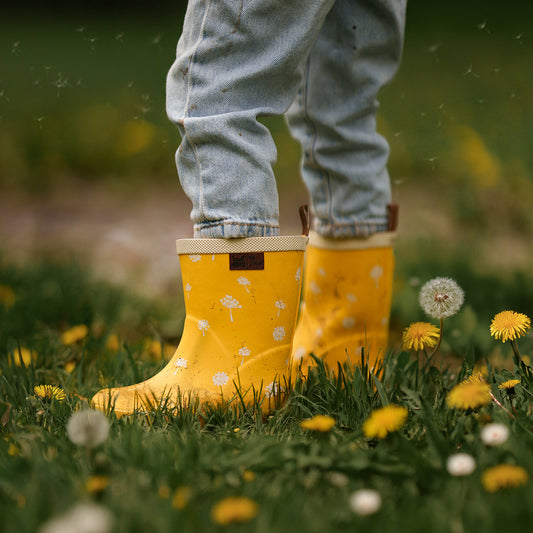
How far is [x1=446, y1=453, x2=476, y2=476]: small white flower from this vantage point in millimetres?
703

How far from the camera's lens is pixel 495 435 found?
30.0 inches

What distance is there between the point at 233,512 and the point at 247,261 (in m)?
0.56

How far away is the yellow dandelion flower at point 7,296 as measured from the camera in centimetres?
176

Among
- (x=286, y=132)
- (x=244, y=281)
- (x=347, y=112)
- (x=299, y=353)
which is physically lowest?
(x=299, y=353)

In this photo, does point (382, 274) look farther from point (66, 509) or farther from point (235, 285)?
point (66, 509)

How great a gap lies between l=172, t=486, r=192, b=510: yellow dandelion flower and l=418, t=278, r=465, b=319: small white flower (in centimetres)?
64

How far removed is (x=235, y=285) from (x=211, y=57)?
1.33 ft

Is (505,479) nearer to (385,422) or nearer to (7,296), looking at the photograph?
(385,422)

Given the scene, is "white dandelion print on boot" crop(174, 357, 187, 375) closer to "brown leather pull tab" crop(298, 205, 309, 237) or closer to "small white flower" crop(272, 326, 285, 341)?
"small white flower" crop(272, 326, 285, 341)

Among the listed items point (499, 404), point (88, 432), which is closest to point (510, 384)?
point (499, 404)

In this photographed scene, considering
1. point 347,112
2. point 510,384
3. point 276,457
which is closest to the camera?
point 276,457

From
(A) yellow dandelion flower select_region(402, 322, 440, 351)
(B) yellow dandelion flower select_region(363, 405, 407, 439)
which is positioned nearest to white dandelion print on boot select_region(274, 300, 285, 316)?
(A) yellow dandelion flower select_region(402, 322, 440, 351)

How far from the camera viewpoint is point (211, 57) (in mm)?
1026

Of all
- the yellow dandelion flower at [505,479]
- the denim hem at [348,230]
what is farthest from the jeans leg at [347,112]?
the yellow dandelion flower at [505,479]
